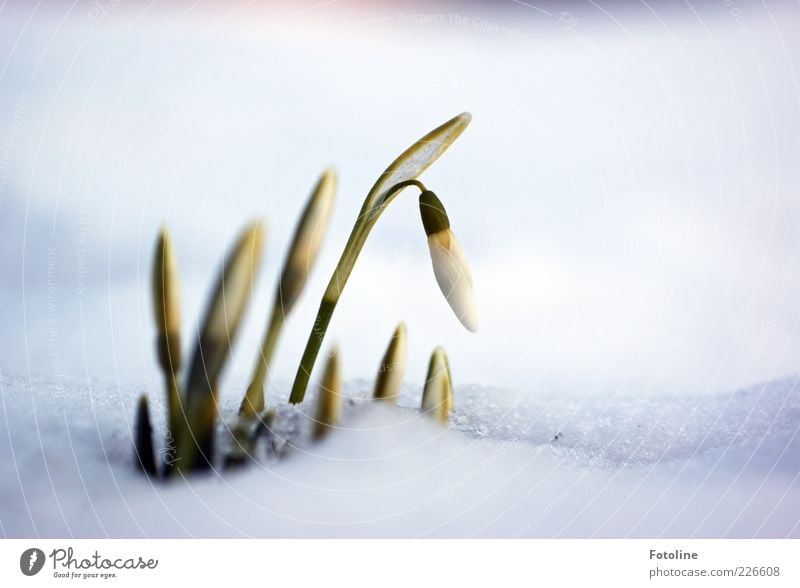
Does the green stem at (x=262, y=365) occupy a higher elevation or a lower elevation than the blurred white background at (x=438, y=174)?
lower

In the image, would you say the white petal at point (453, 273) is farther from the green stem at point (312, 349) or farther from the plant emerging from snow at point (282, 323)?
the green stem at point (312, 349)

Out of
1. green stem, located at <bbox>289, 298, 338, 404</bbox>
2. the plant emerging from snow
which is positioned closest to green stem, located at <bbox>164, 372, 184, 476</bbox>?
the plant emerging from snow

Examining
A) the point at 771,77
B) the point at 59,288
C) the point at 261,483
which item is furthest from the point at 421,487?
the point at 771,77

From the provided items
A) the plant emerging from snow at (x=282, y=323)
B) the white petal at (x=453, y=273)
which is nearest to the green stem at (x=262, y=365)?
the plant emerging from snow at (x=282, y=323)

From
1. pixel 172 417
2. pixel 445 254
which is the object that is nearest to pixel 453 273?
pixel 445 254

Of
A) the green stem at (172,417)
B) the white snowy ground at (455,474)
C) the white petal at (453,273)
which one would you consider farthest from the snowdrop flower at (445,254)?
the green stem at (172,417)

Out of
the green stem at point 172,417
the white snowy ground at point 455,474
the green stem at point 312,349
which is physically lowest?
the white snowy ground at point 455,474

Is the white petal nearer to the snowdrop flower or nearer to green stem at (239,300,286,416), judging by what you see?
the snowdrop flower

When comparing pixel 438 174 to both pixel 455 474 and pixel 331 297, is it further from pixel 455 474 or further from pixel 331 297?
pixel 455 474
